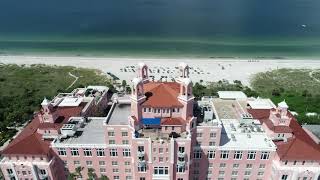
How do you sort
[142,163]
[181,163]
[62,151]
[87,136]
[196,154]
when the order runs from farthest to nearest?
[87,136], [196,154], [62,151], [181,163], [142,163]

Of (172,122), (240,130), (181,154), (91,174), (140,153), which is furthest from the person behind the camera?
(240,130)

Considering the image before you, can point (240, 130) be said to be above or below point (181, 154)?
above

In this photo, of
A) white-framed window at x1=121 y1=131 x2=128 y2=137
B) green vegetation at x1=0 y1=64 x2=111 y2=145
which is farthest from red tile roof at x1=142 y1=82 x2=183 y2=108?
green vegetation at x1=0 y1=64 x2=111 y2=145

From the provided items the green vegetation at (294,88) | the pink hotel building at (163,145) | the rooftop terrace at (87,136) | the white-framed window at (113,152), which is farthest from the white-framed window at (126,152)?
the green vegetation at (294,88)

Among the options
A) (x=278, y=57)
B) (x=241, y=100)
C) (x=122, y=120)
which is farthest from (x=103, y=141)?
(x=278, y=57)

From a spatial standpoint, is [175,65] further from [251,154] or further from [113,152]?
[113,152]

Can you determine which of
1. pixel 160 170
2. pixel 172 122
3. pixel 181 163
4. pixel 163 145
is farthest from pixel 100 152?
pixel 181 163
